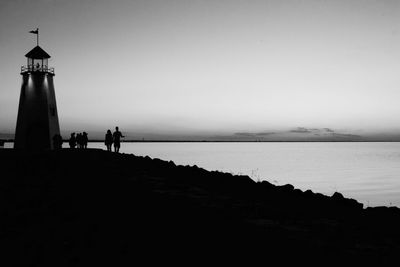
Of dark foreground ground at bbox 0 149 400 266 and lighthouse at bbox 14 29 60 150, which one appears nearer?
dark foreground ground at bbox 0 149 400 266

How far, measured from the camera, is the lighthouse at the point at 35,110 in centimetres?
3778

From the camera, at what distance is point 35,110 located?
37.9 metres

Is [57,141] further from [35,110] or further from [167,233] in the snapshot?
[167,233]

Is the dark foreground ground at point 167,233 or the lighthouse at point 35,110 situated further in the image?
the lighthouse at point 35,110

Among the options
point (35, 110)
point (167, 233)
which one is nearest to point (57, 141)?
point (35, 110)

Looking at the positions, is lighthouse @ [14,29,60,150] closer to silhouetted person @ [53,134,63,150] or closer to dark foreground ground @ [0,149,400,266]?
silhouetted person @ [53,134,63,150]

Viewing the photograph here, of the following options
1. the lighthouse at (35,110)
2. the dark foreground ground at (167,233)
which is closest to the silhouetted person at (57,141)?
the lighthouse at (35,110)

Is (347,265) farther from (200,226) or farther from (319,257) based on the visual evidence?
(200,226)

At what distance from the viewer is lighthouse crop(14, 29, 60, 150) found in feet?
124

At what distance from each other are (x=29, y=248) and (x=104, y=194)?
4.33m

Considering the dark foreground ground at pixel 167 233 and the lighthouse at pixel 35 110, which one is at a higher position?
the lighthouse at pixel 35 110

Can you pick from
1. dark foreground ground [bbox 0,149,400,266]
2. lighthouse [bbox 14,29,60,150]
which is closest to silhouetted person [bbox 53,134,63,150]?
lighthouse [bbox 14,29,60,150]

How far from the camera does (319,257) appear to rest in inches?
187

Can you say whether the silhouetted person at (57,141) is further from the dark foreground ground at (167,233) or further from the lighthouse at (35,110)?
the dark foreground ground at (167,233)
